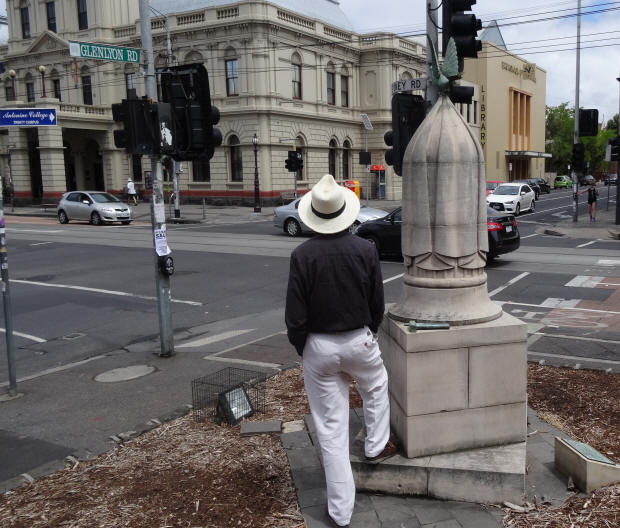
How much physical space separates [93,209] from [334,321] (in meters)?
28.8

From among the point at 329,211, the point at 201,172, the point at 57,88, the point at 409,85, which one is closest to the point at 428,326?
the point at 329,211

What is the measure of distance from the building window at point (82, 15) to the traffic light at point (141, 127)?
43704 mm

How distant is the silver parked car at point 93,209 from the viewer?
30.2m

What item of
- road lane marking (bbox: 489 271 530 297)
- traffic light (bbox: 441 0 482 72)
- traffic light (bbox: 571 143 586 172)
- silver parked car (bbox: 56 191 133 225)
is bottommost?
road lane marking (bbox: 489 271 530 297)

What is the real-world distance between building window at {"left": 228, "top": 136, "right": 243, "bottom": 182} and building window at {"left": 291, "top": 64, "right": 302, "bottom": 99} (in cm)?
520

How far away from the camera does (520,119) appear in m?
70.4

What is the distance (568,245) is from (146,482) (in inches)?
Answer: 707

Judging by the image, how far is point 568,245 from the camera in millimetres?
19812

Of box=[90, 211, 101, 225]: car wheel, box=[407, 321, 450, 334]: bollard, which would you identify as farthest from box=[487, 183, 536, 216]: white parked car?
box=[407, 321, 450, 334]: bollard

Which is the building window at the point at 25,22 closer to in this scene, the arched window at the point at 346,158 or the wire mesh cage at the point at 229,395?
the arched window at the point at 346,158

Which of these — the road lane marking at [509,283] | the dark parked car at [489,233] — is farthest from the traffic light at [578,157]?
the road lane marking at [509,283]

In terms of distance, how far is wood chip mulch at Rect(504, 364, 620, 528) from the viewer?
3.88 meters

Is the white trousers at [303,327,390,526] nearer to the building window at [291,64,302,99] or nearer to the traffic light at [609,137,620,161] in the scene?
the traffic light at [609,137,620,161]

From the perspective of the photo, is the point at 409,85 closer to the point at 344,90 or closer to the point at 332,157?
the point at 332,157
